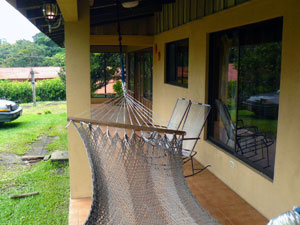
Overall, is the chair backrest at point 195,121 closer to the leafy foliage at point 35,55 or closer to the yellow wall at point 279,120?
the yellow wall at point 279,120

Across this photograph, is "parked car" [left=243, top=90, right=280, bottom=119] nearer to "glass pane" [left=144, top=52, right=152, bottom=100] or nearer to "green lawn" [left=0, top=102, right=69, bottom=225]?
"green lawn" [left=0, top=102, right=69, bottom=225]

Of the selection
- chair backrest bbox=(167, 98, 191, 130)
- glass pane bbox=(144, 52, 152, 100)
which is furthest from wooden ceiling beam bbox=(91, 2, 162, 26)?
chair backrest bbox=(167, 98, 191, 130)

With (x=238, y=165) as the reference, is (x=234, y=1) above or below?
above

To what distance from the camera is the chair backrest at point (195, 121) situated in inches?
182

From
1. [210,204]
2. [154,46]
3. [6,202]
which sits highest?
[154,46]

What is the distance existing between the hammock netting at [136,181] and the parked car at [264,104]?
1.40 meters

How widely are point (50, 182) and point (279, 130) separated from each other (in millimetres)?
3581

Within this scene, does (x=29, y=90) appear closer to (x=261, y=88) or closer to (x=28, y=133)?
(x=28, y=133)

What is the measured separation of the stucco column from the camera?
366 centimetres

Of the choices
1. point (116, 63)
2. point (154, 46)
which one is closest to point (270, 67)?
point (154, 46)

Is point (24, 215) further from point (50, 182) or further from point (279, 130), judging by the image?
point (279, 130)

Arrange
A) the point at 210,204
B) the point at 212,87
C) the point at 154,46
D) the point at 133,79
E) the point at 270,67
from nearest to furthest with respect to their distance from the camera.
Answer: the point at 270,67 < the point at 210,204 < the point at 212,87 < the point at 154,46 < the point at 133,79

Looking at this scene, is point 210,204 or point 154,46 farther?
point 154,46

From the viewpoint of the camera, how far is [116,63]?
1516 cm
